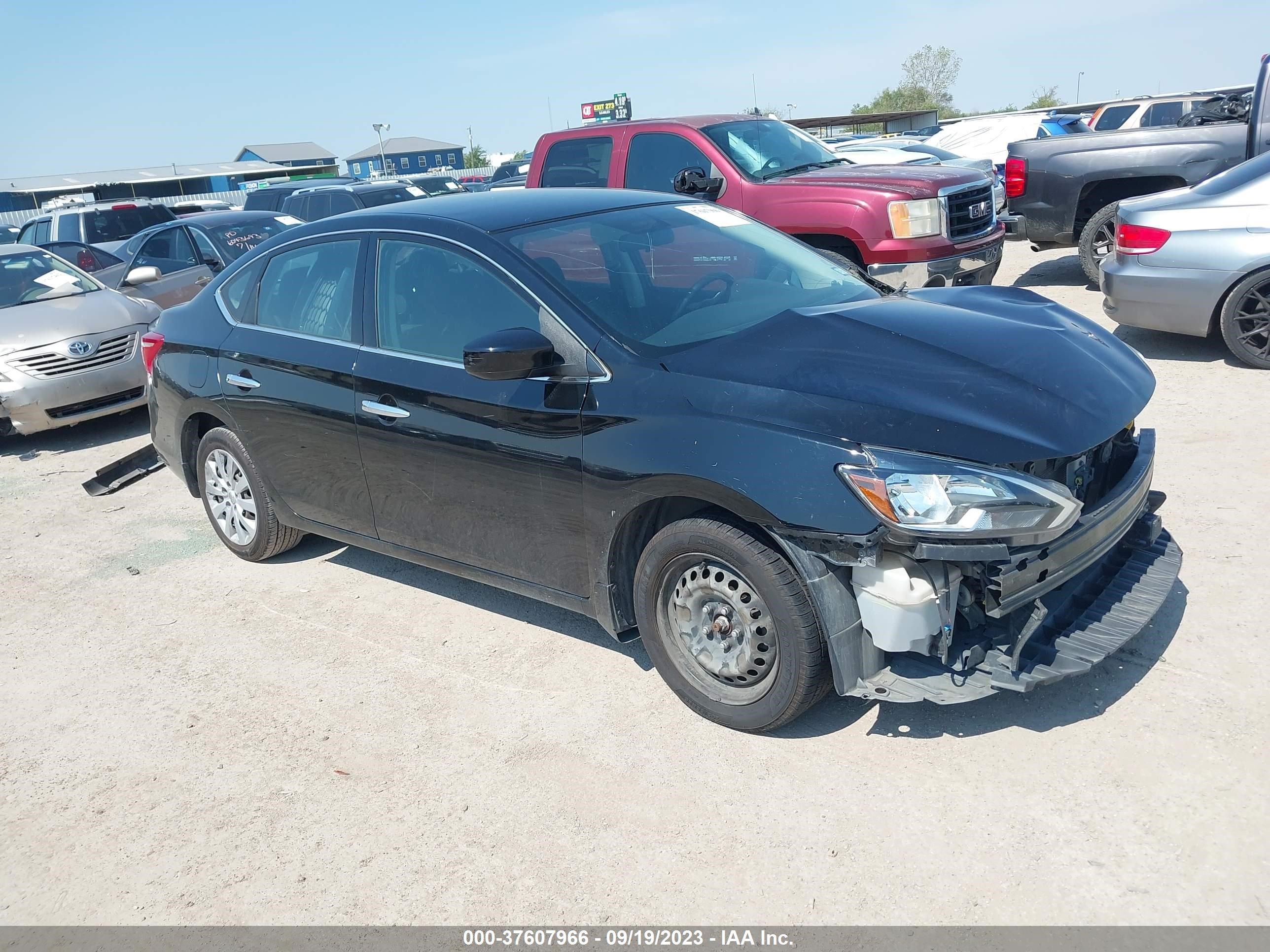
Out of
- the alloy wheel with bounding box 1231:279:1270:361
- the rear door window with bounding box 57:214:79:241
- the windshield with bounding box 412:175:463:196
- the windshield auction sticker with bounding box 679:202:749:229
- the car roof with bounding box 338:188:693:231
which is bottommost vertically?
the alloy wheel with bounding box 1231:279:1270:361

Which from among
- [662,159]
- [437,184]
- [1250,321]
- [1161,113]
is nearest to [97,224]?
[437,184]

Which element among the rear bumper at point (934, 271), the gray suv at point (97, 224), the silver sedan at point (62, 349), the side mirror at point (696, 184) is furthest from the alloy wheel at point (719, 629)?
the gray suv at point (97, 224)

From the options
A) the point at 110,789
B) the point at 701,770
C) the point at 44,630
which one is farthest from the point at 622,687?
the point at 44,630

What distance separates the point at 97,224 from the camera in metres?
16.4

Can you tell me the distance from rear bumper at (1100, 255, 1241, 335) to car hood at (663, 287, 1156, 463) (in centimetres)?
375

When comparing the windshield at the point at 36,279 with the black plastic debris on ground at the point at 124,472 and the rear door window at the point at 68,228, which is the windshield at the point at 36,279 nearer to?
the black plastic debris on ground at the point at 124,472

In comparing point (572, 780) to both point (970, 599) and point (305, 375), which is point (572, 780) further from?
point (305, 375)

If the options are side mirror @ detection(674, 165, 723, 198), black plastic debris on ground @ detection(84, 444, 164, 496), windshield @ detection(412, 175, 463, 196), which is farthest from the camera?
windshield @ detection(412, 175, 463, 196)

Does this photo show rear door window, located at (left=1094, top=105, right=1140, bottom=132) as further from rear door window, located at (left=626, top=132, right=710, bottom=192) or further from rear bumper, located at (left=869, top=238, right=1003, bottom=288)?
rear door window, located at (left=626, top=132, right=710, bottom=192)

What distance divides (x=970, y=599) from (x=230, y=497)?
13.3 ft

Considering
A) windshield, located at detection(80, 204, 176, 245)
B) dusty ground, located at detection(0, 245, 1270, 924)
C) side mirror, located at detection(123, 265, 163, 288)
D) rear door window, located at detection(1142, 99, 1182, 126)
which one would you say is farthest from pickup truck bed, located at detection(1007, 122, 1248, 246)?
windshield, located at detection(80, 204, 176, 245)

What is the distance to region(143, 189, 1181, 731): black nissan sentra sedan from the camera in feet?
10.0

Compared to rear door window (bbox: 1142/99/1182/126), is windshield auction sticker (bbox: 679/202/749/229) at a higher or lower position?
lower
